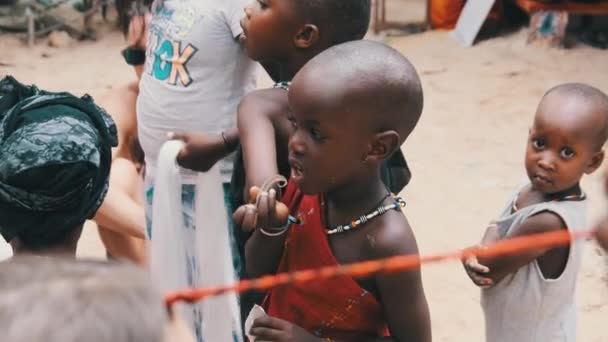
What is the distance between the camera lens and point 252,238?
71.2 inches

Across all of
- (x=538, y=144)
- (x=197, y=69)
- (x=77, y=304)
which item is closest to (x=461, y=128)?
(x=197, y=69)

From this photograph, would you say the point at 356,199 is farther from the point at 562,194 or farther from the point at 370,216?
the point at 562,194

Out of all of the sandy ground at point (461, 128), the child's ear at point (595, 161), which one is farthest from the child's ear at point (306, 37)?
the sandy ground at point (461, 128)

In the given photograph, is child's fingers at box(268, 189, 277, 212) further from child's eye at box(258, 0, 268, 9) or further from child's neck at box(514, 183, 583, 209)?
child's neck at box(514, 183, 583, 209)

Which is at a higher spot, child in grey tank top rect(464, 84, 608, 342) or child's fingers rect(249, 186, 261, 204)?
child's fingers rect(249, 186, 261, 204)

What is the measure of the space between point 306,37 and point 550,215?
2.23 ft

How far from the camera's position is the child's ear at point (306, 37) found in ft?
6.33

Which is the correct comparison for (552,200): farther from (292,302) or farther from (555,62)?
(555,62)

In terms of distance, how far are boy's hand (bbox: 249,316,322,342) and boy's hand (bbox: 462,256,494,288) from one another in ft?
1.68

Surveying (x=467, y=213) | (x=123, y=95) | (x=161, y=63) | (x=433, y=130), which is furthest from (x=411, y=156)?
(x=161, y=63)

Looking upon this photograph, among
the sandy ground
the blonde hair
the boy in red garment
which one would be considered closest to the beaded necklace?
the boy in red garment

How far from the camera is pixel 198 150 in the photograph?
6.80 feet

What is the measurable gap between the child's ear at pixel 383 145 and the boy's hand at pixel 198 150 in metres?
0.52

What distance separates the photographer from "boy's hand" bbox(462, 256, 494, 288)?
205 centimetres
